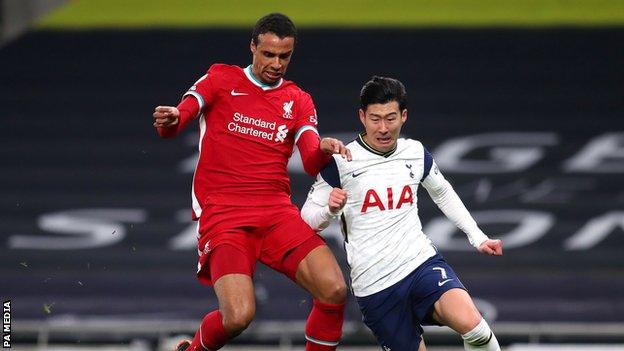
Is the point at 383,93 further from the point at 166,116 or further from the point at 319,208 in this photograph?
the point at 166,116

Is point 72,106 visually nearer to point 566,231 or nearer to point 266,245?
point 566,231

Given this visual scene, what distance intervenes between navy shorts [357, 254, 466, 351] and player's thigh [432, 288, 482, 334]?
0.04 m

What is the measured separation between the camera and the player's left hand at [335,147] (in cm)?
582

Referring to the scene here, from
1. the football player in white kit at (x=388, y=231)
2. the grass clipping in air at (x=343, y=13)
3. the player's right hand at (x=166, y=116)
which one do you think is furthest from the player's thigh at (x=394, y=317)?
the grass clipping in air at (x=343, y=13)

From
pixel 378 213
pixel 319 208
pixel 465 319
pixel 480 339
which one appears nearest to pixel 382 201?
pixel 378 213

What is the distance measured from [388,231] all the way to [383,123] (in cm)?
53

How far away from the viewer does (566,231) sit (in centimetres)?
1236

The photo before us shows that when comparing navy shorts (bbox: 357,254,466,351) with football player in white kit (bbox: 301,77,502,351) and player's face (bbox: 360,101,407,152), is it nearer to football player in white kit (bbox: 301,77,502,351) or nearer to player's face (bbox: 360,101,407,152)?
football player in white kit (bbox: 301,77,502,351)

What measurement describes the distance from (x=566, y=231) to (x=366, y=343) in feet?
14.4

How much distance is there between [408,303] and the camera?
6.15 m

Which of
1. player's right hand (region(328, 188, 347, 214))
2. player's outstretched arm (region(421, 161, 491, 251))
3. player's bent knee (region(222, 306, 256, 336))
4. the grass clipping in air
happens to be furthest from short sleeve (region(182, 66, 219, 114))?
the grass clipping in air

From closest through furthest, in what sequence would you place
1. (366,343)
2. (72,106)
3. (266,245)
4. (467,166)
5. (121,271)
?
(266,245)
(366,343)
(121,271)
(467,166)
(72,106)

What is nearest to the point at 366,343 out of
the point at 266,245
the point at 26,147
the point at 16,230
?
the point at 266,245

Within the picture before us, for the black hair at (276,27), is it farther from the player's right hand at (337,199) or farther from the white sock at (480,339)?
the white sock at (480,339)
